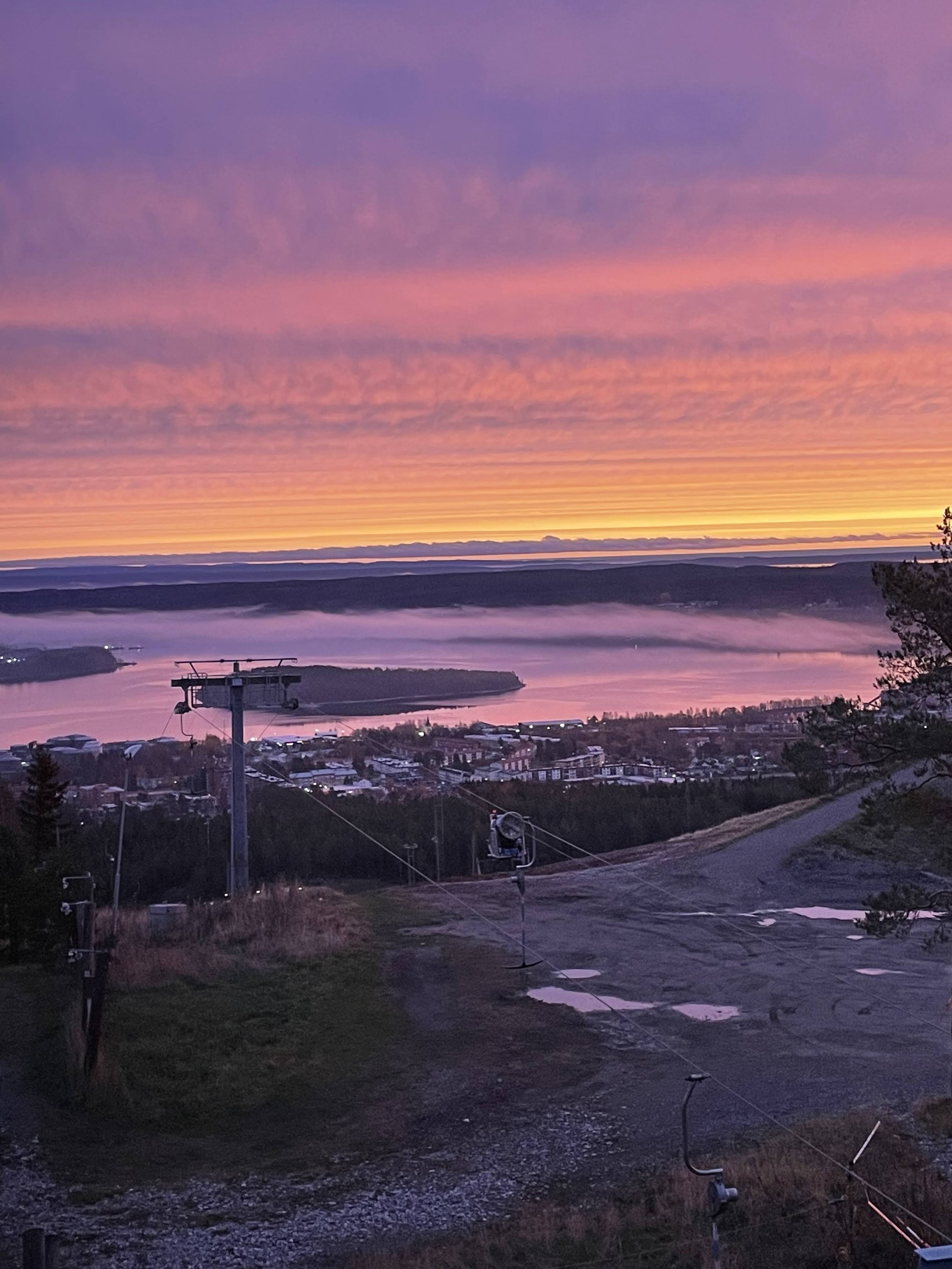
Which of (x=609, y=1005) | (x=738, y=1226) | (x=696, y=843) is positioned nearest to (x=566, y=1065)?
(x=609, y=1005)

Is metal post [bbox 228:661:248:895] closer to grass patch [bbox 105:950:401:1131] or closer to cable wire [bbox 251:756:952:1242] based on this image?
→ cable wire [bbox 251:756:952:1242]

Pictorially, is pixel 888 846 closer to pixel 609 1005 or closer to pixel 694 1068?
pixel 609 1005

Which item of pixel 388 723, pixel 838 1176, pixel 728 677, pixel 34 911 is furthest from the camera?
pixel 728 677

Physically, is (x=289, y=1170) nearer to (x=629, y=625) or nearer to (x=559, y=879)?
A: (x=559, y=879)

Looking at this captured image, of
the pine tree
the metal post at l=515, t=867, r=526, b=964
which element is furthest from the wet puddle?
the pine tree

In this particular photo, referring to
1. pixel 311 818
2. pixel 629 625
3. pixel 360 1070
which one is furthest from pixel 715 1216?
pixel 629 625

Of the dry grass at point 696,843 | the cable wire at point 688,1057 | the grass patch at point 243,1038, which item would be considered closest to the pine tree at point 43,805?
the cable wire at point 688,1057
